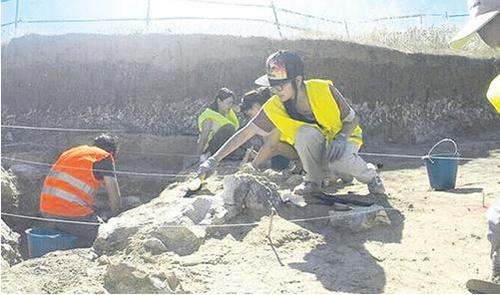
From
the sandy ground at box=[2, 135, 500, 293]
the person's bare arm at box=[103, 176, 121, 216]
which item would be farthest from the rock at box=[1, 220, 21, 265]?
the sandy ground at box=[2, 135, 500, 293]

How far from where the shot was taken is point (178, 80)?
10.3m

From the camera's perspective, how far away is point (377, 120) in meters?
10.3

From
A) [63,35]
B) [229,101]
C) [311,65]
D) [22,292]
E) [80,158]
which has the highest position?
[63,35]

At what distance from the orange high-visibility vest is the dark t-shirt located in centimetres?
3

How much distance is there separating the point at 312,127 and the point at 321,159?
32cm

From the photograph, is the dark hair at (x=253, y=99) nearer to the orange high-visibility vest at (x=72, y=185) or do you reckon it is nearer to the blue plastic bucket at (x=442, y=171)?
the orange high-visibility vest at (x=72, y=185)

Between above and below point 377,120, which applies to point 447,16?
above

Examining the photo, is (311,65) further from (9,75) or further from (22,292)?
(22,292)

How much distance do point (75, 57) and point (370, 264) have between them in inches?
326

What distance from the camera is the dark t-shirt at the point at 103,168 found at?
17.4 ft

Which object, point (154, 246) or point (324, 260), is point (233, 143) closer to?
point (154, 246)

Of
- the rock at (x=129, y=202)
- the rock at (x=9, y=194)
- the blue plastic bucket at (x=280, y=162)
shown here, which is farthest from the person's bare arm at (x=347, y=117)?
the rock at (x=9, y=194)

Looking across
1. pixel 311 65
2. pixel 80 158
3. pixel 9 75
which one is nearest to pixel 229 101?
pixel 80 158

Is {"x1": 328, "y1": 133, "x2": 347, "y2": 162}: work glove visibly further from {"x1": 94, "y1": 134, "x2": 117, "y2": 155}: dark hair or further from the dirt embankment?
the dirt embankment
